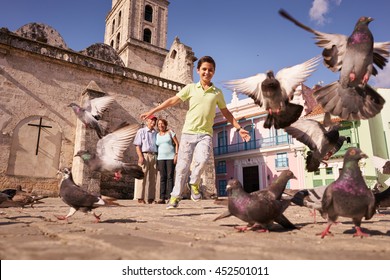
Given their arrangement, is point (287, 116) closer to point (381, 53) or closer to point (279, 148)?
point (381, 53)

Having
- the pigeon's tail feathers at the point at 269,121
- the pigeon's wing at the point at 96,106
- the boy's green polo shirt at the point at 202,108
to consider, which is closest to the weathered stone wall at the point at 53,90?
the pigeon's wing at the point at 96,106

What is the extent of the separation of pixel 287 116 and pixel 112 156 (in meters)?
2.41

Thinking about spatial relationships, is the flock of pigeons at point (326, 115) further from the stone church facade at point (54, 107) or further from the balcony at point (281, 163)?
the balcony at point (281, 163)

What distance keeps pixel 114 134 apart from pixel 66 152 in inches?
351

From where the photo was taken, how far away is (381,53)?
256 cm

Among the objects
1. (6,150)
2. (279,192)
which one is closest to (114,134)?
(279,192)

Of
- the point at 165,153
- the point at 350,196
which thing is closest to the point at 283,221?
the point at 350,196

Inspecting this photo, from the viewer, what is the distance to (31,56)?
11.3m

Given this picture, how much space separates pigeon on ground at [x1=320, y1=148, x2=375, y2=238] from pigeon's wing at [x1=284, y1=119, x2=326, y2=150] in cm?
179

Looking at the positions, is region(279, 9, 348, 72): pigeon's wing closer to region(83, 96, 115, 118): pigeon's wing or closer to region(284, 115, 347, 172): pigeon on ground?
region(284, 115, 347, 172): pigeon on ground

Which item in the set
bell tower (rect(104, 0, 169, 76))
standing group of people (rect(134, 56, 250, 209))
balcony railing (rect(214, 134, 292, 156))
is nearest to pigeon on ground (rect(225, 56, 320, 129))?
standing group of people (rect(134, 56, 250, 209))

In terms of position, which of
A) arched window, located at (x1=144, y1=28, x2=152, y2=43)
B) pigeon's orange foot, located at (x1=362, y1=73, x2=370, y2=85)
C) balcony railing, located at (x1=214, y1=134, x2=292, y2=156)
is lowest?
pigeon's orange foot, located at (x1=362, y1=73, x2=370, y2=85)

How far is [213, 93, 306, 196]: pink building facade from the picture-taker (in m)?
21.2

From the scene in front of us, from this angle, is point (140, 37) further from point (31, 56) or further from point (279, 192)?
point (279, 192)
